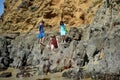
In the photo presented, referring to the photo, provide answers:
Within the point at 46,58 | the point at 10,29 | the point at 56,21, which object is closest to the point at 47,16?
the point at 56,21

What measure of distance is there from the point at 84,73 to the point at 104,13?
3.95 meters

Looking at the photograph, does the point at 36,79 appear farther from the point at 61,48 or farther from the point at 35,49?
the point at 35,49

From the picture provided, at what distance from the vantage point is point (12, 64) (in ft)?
74.9

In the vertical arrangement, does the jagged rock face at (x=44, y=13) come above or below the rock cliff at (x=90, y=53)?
above

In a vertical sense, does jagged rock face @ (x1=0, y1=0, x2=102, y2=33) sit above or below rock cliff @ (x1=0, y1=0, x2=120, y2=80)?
above

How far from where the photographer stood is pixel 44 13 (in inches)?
1304

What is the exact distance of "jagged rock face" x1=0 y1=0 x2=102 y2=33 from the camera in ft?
99.2

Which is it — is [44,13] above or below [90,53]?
above

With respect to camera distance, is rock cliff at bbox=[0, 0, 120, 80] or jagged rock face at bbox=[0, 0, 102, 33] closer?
rock cliff at bbox=[0, 0, 120, 80]

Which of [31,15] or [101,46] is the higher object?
[31,15]

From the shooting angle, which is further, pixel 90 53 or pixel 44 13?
pixel 44 13

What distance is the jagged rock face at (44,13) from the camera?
30.2m

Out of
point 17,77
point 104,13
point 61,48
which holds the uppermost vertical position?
point 104,13

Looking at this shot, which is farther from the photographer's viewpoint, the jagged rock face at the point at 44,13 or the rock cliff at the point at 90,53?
the jagged rock face at the point at 44,13
